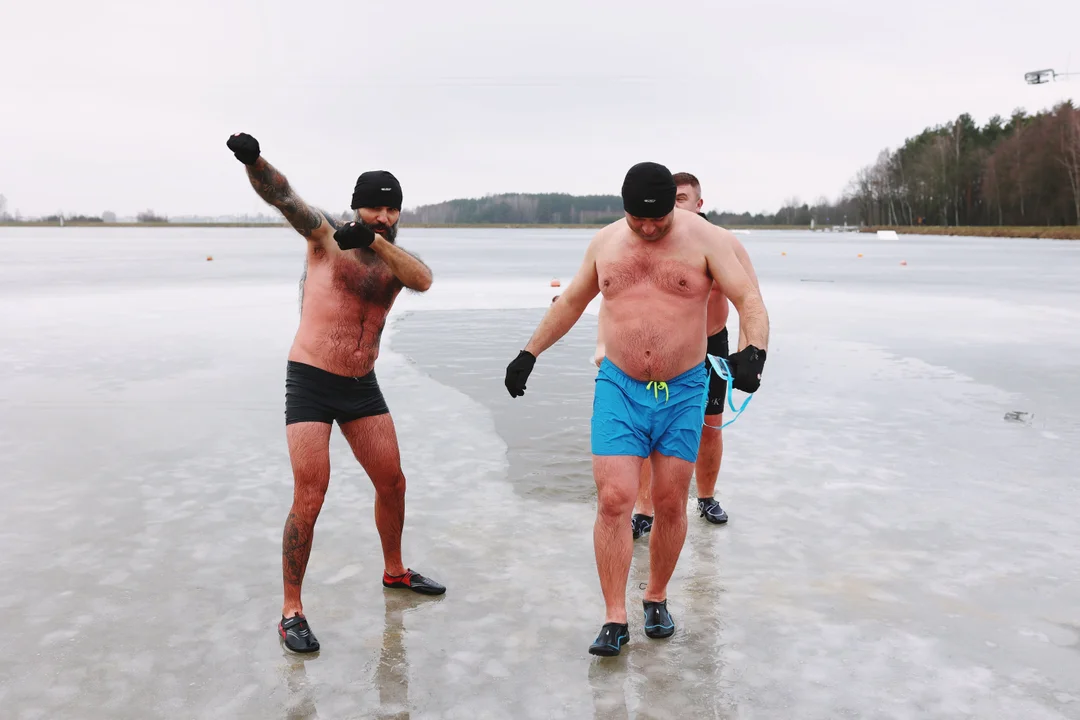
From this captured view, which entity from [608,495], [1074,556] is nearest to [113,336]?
[608,495]

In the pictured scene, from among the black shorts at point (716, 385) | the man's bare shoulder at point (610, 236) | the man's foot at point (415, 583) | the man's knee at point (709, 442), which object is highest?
the man's bare shoulder at point (610, 236)

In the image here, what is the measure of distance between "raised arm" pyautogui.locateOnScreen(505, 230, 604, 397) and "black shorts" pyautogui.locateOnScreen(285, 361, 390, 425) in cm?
65

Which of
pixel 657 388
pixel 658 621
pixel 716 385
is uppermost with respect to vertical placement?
pixel 657 388

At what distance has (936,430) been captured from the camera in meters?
7.46

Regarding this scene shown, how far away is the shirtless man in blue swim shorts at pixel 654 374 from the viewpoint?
3.68m

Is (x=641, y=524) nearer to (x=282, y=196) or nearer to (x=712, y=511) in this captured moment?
(x=712, y=511)

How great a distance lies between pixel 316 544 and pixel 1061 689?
133 inches

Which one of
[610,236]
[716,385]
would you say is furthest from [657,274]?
[716,385]

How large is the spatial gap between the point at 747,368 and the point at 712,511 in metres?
1.97

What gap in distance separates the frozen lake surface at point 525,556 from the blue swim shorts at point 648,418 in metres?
0.77

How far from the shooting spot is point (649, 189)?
353cm

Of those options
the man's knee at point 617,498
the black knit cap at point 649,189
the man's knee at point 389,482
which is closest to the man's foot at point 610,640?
the man's knee at point 617,498

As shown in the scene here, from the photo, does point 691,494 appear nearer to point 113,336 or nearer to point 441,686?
point 441,686

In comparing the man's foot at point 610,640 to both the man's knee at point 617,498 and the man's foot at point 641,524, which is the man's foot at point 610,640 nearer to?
the man's knee at point 617,498
